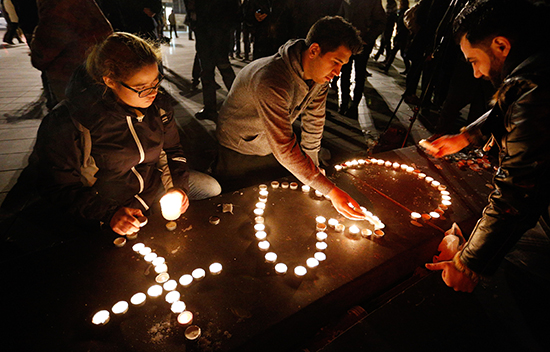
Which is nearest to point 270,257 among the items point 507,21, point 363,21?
point 507,21

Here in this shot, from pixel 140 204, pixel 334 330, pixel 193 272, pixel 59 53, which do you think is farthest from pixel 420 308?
pixel 59 53

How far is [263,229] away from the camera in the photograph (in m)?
1.74

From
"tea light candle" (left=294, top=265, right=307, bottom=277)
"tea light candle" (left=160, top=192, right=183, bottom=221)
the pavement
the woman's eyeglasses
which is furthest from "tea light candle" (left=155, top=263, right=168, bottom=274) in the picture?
the pavement

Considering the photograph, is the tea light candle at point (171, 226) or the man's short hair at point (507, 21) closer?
the man's short hair at point (507, 21)

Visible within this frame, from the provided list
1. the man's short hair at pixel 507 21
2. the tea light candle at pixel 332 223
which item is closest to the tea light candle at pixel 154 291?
the tea light candle at pixel 332 223

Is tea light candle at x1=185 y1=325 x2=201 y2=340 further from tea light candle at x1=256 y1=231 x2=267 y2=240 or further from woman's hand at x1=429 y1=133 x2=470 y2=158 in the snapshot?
woman's hand at x1=429 y1=133 x2=470 y2=158

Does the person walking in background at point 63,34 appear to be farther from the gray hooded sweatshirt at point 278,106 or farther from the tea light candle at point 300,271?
the tea light candle at point 300,271

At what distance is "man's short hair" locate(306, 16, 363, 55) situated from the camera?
1804 mm

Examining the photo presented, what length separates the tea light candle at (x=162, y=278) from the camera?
135 centimetres

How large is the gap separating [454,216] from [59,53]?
3.86m

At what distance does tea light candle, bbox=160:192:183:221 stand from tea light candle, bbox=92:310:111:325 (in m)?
0.59

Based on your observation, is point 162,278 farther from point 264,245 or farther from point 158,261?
point 264,245

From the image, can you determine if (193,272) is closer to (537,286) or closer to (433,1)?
(537,286)

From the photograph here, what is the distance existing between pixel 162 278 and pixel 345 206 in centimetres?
116
